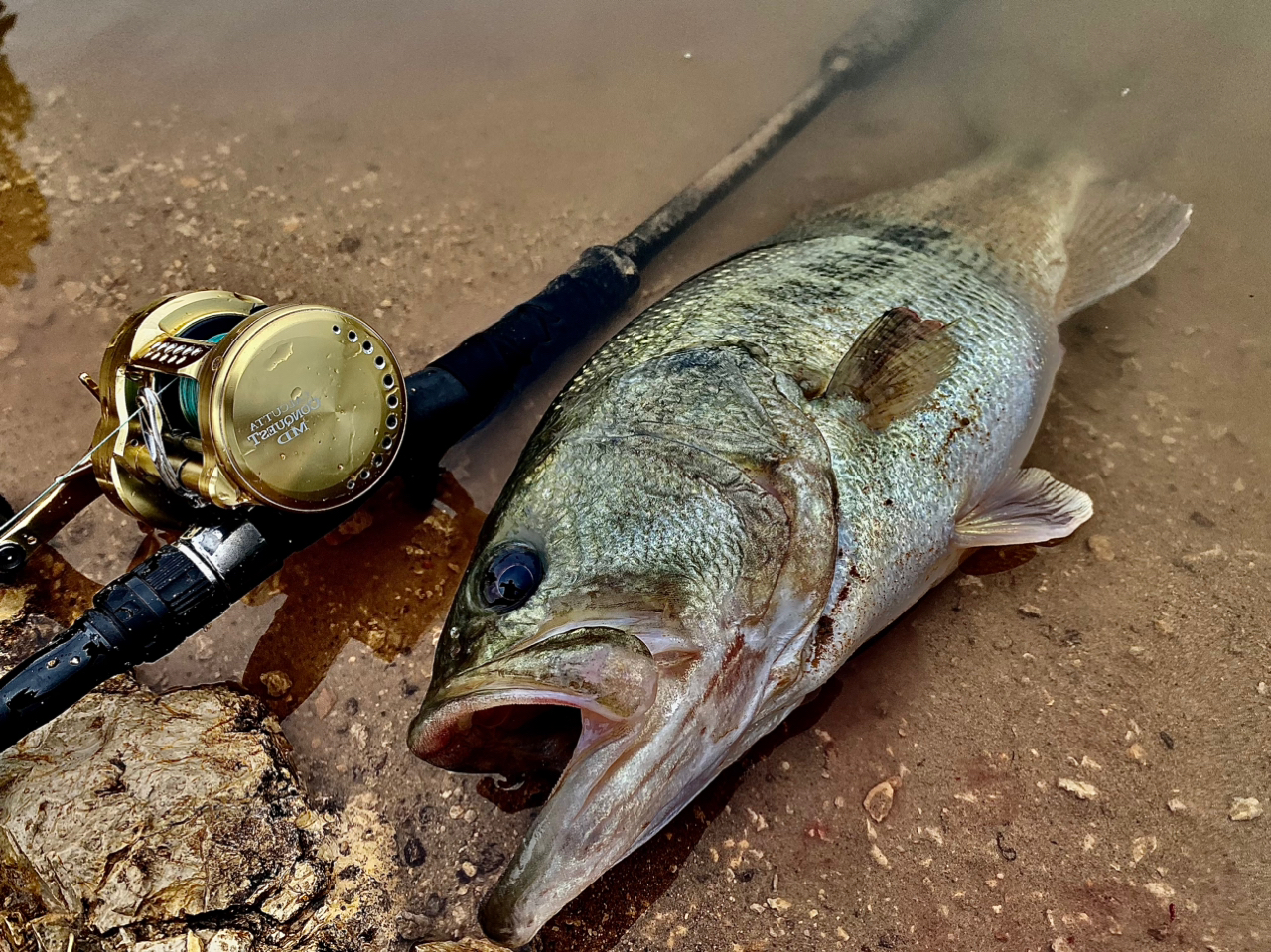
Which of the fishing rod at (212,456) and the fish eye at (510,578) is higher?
the fishing rod at (212,456)

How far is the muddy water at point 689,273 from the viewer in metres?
2.40

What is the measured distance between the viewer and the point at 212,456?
6.80 feet

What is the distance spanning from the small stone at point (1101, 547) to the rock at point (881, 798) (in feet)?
3.76

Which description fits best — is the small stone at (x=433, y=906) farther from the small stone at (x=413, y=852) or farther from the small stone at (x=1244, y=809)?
the small stone at (x=1244, y=809)

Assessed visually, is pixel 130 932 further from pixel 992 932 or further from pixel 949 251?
pixel 949 251

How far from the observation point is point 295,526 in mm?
2307

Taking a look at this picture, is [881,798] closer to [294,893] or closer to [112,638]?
[294,893]

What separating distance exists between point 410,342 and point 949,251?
2273 mm

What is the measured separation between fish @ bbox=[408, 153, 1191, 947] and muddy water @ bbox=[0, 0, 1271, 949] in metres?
0.44

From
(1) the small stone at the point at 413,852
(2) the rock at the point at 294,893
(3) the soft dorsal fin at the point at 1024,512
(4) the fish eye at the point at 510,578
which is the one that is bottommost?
(3) the soft dorsal fin at the point at 1024,512

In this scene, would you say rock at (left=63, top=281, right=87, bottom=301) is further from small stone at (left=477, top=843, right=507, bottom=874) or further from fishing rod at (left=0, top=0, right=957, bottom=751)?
small stone at (left=477, top=843, right=507, bottom=874)

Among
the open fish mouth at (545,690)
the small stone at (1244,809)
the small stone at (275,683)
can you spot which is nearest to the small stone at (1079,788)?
the small stone at (1244,809)

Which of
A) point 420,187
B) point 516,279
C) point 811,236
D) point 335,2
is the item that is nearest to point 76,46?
point 335,2

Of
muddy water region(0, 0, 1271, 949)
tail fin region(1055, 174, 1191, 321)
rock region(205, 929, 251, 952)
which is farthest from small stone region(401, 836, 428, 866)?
tail fin region(1055, 174, 1191, 321)
